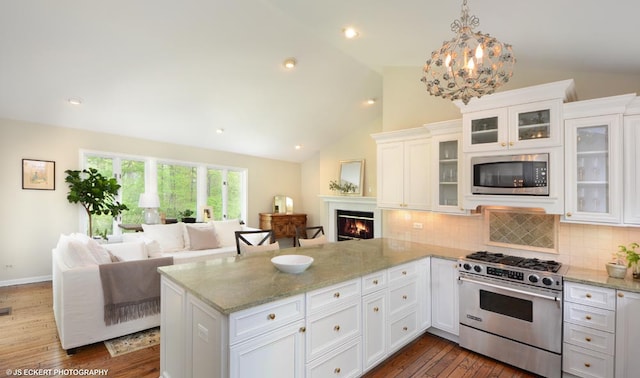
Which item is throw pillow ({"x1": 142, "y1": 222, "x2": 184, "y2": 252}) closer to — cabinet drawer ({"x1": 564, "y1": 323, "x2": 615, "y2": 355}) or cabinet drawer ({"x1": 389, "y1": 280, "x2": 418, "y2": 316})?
cabinet drawer ({"x1": 389, "y1": 280, "x2": 418, "y2": 316})

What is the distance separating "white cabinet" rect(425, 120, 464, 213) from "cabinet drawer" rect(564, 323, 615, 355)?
1331 mm

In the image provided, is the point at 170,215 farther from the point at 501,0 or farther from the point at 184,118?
the point at 501,0

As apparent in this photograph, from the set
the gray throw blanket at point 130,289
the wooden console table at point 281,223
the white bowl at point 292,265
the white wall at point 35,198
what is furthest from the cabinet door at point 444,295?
the white wall at point 35,198

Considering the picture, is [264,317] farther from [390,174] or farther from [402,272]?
[390,174]

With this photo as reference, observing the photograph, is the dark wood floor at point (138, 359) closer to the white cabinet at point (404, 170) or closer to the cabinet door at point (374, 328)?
the cabinet door at point (374, 328)

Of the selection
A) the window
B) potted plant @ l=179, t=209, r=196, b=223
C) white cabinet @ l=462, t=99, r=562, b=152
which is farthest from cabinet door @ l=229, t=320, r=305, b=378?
the window

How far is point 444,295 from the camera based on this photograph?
3205 millimetres

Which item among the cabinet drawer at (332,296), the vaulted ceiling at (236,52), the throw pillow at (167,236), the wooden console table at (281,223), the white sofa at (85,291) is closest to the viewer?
the cabinet drawer at (332,296)

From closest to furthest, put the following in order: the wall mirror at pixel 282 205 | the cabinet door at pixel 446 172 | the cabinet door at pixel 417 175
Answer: the cabinet door at pixel 446 172 → the cabinet door at pixel 417 175 → the wall mirror at pixel 282 205

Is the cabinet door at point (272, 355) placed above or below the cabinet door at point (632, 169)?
below

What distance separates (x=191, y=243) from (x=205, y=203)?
2.18 metres

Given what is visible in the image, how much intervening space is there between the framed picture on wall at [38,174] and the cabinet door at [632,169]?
7.39m

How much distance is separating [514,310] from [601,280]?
2.22ft

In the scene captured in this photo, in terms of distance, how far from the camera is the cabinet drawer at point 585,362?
92.5 inches
